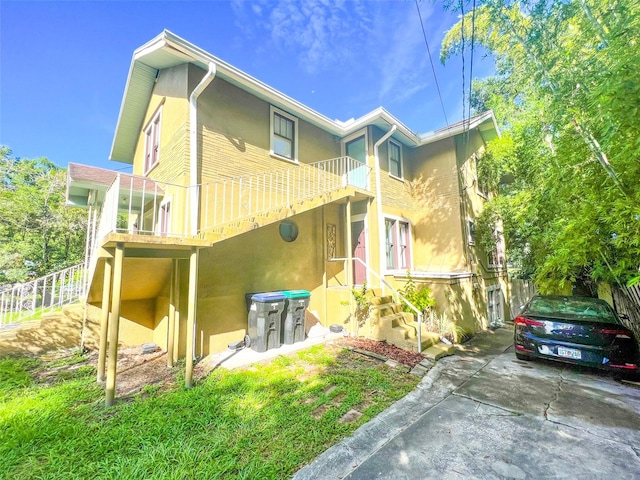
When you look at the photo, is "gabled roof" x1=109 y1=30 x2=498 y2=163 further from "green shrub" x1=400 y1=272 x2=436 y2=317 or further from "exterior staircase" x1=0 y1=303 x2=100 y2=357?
"exterior staircase" x1=0 y1=303 x2=100 y2=357

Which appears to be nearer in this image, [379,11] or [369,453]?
[369,453]

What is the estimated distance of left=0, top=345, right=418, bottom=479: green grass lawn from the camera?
2576 millimetres

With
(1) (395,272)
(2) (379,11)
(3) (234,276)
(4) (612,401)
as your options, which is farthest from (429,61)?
(4) (612,401)

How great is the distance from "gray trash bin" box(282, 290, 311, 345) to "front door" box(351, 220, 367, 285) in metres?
2.86

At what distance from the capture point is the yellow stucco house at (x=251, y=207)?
18.0 feet

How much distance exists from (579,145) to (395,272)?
5418 mm

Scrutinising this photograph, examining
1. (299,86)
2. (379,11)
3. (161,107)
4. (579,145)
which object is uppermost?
(299,86)

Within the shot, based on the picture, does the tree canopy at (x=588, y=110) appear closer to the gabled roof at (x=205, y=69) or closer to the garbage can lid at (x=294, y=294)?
the gabled roof at (x=205, y=69)

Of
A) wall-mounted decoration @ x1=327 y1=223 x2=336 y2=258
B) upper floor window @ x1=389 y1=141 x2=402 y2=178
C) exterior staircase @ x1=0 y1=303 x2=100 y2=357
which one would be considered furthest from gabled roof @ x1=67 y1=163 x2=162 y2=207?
upper floor window @ x1=389 y1=141 x2=402 y2=178

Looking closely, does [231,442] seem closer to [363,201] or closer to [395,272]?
[395,272]

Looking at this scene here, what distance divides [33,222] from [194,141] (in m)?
17.1

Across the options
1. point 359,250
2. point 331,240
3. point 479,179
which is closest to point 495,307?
point 479,179

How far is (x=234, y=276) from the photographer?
6277mm

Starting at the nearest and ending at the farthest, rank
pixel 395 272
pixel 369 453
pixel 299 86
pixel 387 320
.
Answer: pixel 369 453
pixel 387 320
pixel 395 272
pixel 299 86
